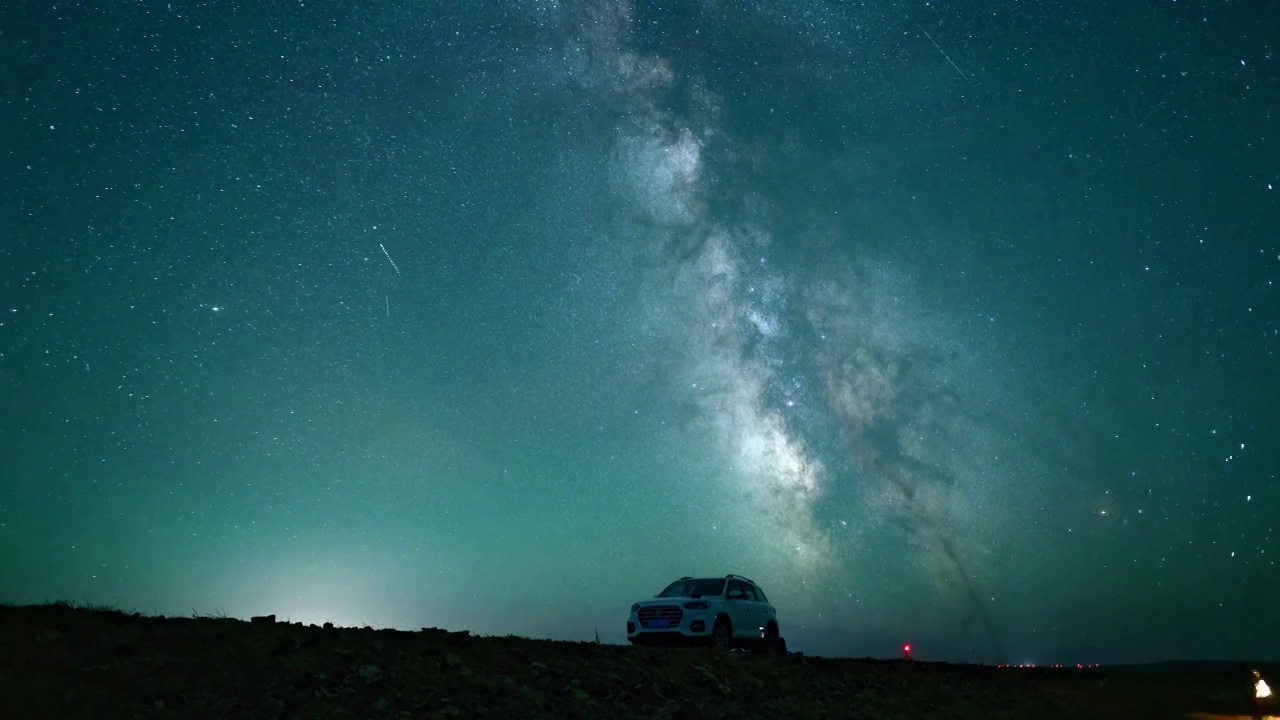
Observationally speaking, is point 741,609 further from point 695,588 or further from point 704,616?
point 704,616

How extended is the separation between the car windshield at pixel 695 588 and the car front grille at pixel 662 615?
34.1 inches

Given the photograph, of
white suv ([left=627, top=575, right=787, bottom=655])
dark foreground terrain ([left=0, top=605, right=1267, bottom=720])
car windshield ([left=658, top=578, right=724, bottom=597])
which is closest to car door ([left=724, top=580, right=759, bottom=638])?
white suv ([left=627, top=575, right=787, bottom=655])

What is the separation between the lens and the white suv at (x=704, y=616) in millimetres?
19969

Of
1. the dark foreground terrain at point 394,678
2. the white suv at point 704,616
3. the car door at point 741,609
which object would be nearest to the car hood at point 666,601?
the white suv at point 704,616

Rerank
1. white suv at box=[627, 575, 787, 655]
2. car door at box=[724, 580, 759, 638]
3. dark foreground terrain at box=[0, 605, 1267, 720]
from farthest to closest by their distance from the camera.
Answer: car door at box=[724, 580, 759, 638], white suv at box=[627, 575, 787, 655], dark foreground terrain at box=[0, 605, 1267, 720]

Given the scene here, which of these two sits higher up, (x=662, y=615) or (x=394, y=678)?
(x=662, y=615)

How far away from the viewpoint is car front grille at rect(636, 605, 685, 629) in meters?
20.0

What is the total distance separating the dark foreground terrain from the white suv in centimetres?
239

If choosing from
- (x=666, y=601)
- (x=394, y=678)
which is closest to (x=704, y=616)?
(x=666, y=601)

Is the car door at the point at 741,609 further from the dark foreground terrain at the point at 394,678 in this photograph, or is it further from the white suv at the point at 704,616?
the dark foreground terrain at the point at 394,678

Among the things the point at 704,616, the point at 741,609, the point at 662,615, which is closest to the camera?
the point at 704,616

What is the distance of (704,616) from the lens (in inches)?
787

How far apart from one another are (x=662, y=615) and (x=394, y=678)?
10.0 meters

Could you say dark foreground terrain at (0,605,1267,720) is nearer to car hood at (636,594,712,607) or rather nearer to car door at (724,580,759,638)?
car door at (724,580,759,638)
